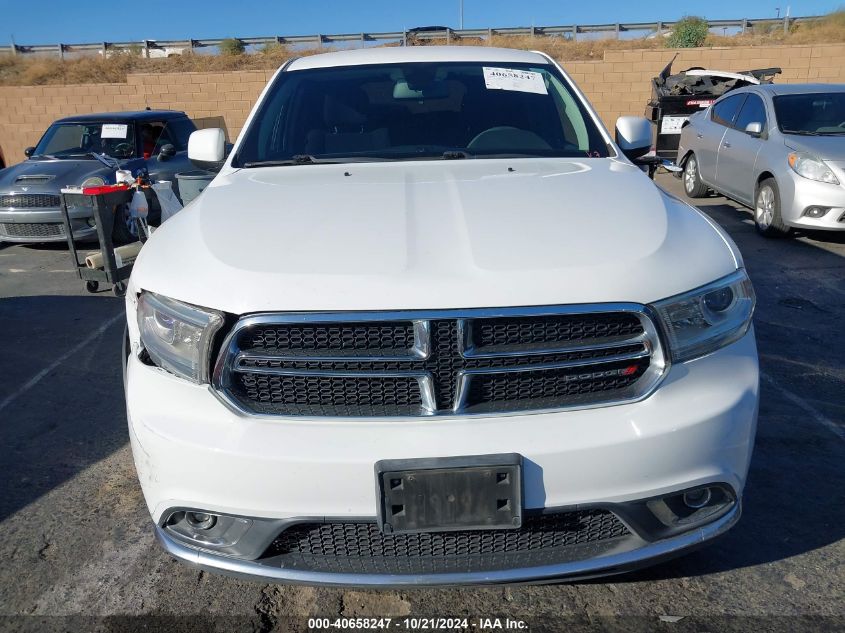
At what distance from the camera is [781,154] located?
729cm

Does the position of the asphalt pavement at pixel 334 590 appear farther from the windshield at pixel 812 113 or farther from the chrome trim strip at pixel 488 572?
the windshield at pixel 812 113

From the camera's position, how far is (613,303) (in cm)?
189

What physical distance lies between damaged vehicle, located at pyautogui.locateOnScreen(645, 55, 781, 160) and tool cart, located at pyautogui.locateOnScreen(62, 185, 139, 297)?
395 inches

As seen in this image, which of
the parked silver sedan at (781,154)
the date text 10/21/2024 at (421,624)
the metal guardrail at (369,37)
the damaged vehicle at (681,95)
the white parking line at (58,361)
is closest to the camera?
the date text 10/21/2024 at (421,624)

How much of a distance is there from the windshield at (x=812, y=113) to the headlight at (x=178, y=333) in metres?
7.45

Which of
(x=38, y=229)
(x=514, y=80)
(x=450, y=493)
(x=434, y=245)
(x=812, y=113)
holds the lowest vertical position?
(x=38, y=229)

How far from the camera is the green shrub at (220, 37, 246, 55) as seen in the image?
36869 mm

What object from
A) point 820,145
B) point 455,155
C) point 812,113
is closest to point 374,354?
point 455,155

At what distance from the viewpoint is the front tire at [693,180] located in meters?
9.96

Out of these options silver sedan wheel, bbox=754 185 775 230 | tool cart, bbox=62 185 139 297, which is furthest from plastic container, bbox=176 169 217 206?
silver sedan wheel, bbox=754 185 775 230

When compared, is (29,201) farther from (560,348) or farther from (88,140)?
(560,348)

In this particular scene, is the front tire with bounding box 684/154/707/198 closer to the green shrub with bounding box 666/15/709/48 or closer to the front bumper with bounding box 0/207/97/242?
the front bumper with bounding box 0/207/97/242

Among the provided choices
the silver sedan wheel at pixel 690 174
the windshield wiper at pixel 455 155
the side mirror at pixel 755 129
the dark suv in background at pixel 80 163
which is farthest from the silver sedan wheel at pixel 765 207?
the dark suv in background at pixel 80 163

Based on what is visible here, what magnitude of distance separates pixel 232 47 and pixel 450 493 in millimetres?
39879
